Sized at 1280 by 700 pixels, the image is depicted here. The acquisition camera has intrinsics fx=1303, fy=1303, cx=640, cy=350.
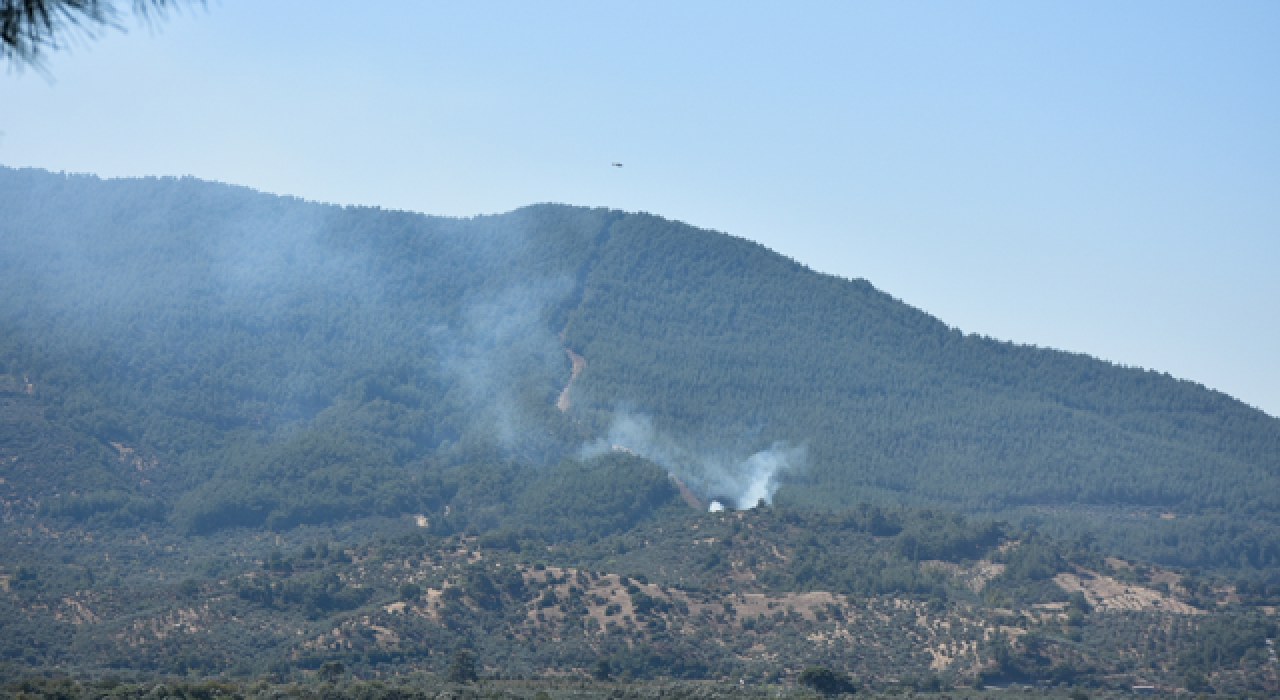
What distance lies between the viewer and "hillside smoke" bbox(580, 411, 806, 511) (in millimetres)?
154500

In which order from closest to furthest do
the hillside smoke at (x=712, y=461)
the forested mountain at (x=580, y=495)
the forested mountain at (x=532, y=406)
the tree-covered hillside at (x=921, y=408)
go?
the forested mountain at (x=580, y=495) → the forested mountain at (x=532, y=406) → the tree-covered hillside at (x=921, y=408) → the hillside smoke at (x=712, y=461)

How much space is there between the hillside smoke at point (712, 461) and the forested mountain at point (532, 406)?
346 mm

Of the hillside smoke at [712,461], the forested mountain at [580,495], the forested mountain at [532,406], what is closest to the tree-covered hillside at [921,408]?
the forested mountain at [532,406]

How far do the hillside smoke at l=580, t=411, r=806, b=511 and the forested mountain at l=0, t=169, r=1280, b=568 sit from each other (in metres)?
0.35

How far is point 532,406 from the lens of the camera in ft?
563

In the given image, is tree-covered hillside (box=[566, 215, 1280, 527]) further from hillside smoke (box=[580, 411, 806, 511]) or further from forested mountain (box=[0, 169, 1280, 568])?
hillside smoke (box=[580, 411, 806, 511])

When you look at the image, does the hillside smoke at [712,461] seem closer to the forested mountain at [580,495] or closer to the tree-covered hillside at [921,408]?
the forested mountain at [580,495]

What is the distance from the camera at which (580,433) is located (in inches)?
6467

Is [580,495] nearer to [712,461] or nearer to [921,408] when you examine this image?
[712,461]

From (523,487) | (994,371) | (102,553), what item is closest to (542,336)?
(523,487)

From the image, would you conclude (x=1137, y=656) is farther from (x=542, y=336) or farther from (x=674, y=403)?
(x=542, y=336)

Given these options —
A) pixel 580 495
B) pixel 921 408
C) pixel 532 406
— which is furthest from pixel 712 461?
pixel 921 408

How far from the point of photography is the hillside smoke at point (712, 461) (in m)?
154

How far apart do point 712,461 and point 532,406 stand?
26363mm
